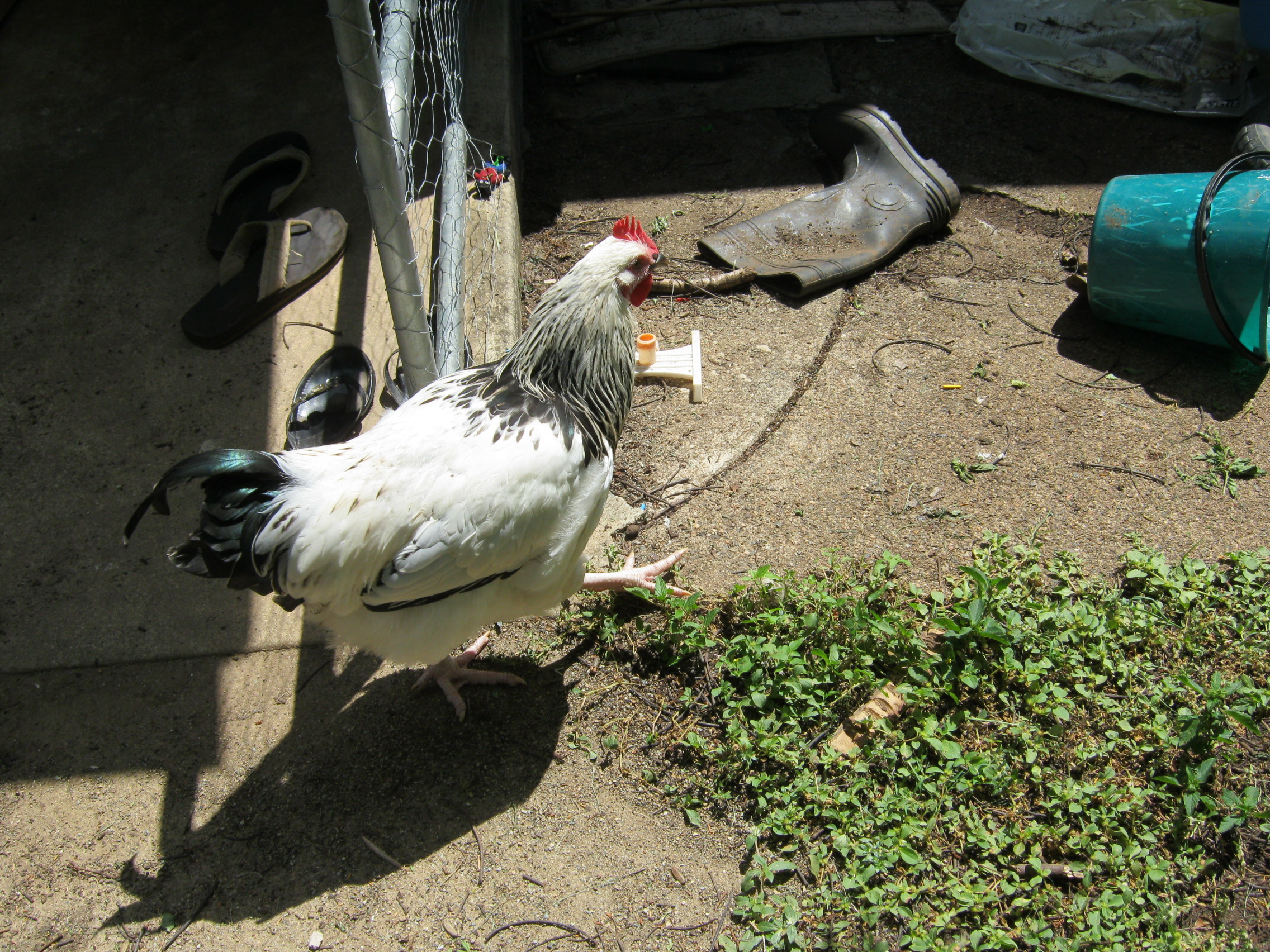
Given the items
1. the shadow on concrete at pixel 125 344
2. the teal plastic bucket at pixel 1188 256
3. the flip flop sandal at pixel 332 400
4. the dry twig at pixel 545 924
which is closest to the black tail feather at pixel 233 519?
the shadow on concrete at pixel 125 344

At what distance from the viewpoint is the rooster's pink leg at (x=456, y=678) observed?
2637mm

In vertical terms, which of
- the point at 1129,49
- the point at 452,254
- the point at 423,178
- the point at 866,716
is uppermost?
the point at 1129,49

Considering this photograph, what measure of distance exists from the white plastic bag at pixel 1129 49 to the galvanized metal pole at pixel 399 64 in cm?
444

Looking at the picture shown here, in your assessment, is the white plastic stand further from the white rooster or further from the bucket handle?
the bucket handle


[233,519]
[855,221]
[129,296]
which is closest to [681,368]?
[855,221]

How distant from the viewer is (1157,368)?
368cm

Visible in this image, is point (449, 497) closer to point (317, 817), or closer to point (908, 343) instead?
point (317, 817)

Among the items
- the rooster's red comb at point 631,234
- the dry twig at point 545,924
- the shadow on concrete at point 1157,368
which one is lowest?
the dry twig at point 545,924

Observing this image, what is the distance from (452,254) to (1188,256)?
10.2 feet

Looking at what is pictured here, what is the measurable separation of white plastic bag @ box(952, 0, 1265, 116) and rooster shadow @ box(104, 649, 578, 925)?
5.13 m

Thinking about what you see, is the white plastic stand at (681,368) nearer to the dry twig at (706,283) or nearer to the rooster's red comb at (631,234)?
the dry twig at (706,283)

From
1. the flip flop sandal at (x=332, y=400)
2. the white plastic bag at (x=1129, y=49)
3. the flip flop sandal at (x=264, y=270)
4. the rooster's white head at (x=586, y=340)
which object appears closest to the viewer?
the rooster's white head at (x=586, y=340)

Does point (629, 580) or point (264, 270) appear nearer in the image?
point (629, 580)

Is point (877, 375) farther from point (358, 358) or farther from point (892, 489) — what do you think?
point (358, 358)
